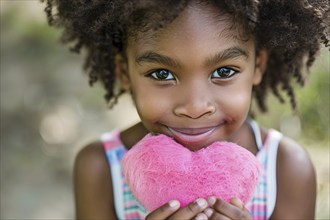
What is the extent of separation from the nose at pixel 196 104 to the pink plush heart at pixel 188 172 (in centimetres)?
9

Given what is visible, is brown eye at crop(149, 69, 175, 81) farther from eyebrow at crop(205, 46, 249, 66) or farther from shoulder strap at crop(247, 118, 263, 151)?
shoulder strap at crop(247, 118, 263, 151)

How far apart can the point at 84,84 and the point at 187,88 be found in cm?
180

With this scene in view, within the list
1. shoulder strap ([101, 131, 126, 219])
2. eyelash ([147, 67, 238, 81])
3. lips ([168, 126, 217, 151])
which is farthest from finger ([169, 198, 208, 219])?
shoulder strap ([101, 131, 126, 219])

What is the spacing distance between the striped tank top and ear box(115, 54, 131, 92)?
23cm

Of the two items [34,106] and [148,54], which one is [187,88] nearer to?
[148,54]

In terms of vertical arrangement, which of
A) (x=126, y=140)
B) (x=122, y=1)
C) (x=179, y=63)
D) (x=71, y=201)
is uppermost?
(x=122, y=1)

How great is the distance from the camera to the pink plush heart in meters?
1.59

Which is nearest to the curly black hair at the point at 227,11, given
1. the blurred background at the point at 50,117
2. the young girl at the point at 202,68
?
the young girl at the point at 202,68

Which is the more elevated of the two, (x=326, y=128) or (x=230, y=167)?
(x=326, y=128)

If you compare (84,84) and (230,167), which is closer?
(230,167)

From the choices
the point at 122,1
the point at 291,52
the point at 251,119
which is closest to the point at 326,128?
the point at 251,119

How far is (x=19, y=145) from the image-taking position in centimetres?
309

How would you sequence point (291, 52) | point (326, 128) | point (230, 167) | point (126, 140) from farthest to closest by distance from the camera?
point (326, 128)
point (126, 140)
point (291, 52)
point (230, 167)

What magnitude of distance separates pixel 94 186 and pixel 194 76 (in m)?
0.63
